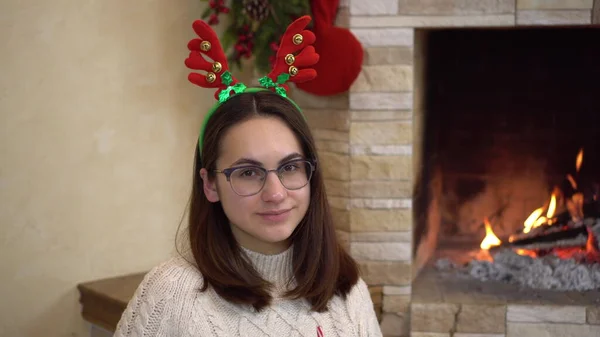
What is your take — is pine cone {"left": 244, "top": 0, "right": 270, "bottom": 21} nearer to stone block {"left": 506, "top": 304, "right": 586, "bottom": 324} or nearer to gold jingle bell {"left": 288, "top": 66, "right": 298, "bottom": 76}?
gold jingle bell {"left": 288, "top": 66, "right": 298, "bottom": 76}

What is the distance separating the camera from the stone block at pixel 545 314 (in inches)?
101

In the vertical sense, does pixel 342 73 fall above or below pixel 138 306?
above

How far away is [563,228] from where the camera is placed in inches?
116

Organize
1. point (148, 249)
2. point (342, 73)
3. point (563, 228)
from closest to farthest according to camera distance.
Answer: point (342, 73)
point (148, 249)
point (563, 228)

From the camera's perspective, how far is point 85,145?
2.45 meters

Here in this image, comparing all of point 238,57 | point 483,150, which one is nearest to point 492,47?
point 483,150

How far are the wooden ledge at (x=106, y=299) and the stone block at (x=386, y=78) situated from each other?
3.04ft

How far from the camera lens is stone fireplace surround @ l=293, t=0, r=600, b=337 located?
2.48 m

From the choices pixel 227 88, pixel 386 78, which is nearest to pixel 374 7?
pixel 386 78

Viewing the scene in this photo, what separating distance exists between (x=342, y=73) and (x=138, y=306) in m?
1.19

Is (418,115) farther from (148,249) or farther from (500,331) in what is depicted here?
(148,249)

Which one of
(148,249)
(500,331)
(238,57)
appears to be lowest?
(500,331)

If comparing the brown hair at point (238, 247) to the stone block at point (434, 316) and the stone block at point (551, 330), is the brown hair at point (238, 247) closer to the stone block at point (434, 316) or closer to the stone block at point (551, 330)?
the stone block at point (434, 316)

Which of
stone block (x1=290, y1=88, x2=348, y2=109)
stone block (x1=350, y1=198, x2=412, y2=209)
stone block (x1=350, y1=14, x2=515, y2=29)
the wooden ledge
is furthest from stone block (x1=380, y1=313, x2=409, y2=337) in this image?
stone block (x1=350, y1=14, x2=515, y2=29)
